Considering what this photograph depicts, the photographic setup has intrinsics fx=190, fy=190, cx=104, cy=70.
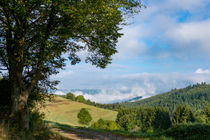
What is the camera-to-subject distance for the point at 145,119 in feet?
476

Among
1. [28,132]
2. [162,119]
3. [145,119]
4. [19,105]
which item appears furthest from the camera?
[145,119]


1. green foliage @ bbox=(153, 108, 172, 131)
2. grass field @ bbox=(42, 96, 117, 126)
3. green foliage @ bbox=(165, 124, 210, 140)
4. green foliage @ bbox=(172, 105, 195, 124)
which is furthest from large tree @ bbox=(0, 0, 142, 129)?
green foliage @ bbox=(153, 108, 172, 131)

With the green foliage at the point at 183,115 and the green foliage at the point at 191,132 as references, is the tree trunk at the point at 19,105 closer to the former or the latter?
the green foliage at the point at 191,132

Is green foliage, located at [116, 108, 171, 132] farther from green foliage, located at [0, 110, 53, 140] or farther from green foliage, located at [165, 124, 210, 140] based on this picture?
green foliage, located at [0, 110, 53, 140]

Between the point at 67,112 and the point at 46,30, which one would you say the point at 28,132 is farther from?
the point at 67,112

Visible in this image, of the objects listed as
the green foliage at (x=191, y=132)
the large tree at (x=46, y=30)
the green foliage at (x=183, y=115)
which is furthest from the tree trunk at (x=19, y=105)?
the green foliage at (x=183, y=115)

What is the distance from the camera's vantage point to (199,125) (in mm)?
15352

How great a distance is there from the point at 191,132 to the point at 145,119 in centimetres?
13636

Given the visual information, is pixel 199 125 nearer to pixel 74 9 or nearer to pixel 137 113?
pixel 74 9

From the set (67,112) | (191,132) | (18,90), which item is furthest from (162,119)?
(18,90)

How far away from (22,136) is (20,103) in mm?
2415

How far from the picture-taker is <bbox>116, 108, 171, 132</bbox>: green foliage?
12888 centimetres

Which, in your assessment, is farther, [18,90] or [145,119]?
[145,119]

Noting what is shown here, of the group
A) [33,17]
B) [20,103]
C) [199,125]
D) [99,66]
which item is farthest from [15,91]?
[199,125]
